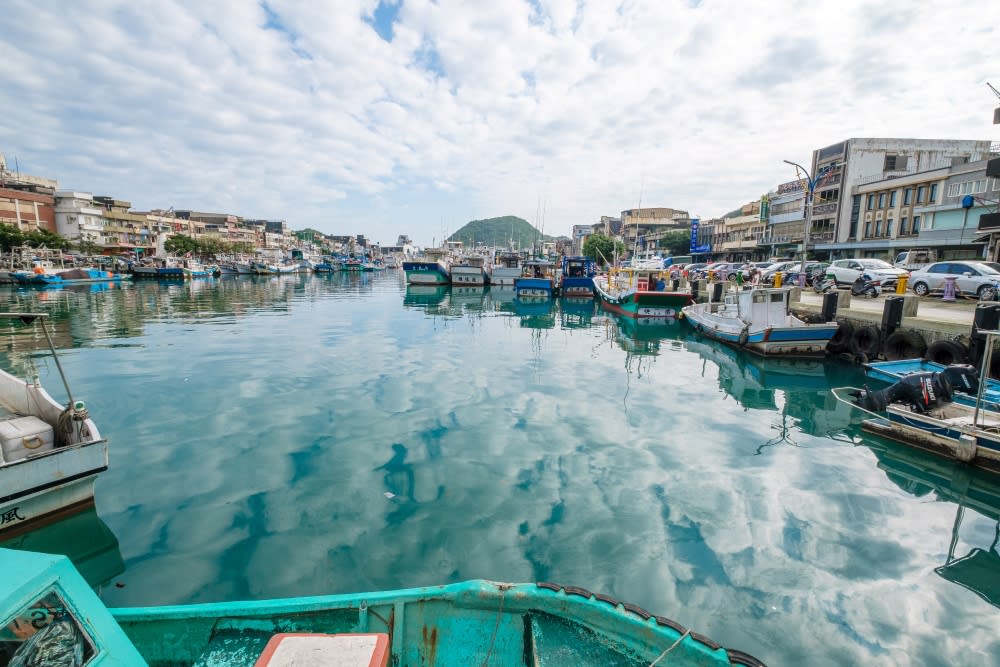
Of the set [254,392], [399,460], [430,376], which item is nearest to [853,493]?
[399,460]

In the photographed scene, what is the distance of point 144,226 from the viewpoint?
81188mm

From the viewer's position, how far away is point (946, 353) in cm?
1379

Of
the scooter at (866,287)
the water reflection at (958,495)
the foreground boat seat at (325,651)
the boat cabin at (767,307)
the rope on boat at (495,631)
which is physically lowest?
the water reflection at (958,495)

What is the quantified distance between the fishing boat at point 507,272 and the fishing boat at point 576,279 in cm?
552

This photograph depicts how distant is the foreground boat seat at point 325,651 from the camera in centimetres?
301

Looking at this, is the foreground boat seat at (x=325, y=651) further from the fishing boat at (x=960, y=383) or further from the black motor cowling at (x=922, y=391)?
the fishing boat at (x=960, y=383)

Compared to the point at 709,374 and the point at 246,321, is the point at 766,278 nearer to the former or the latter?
the point at 709,374

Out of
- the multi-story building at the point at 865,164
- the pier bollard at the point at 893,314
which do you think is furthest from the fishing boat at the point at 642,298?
the multi-story building at the point at 865,164

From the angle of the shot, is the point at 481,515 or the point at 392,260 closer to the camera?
the point at 481,515

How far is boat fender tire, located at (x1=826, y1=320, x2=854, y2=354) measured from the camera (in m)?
17.8

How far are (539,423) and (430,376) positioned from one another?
16.2 ft

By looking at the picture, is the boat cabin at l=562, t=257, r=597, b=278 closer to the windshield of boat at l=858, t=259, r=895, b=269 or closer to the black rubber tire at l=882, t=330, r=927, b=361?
the windshield of boat at l=858, t=259, r=895, b=269

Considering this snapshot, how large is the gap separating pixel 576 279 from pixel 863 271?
75.3 ft

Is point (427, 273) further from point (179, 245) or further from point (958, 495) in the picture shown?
point (958, 495)
